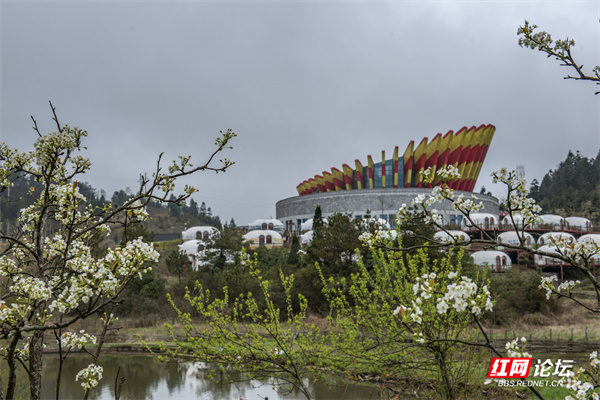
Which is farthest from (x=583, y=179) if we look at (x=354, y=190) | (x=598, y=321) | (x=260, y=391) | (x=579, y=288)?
(x=260, y=391)

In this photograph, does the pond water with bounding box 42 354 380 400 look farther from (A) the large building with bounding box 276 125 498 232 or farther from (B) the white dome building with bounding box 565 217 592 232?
(B) the white dome building with bounding box 565 217 592 232

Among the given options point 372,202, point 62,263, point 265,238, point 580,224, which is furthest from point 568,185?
point 62,263

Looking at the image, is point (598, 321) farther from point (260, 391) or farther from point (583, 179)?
point (583, 179)

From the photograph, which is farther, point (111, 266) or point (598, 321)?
point (598, 321)

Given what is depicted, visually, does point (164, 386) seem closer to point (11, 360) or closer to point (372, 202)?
point (11, 360)

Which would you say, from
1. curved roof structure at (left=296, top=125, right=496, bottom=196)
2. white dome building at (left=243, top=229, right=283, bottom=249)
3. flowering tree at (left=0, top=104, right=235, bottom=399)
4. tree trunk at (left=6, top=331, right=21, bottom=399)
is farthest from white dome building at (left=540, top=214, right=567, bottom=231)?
tree trunk at (left=6, top=331, right=21, bottom=399)

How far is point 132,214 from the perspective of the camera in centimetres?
432

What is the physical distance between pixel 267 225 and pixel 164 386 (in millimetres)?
40892

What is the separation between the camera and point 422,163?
154ft

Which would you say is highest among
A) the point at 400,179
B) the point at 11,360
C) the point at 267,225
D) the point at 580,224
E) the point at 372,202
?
the point at 400,179

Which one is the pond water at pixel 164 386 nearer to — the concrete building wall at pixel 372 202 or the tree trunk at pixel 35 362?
the tree trunk at pixel 35 362

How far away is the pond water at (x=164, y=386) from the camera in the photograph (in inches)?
447

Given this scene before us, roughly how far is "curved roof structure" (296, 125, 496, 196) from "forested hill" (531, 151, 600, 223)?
50.0ft

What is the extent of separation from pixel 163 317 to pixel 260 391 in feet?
39.1
